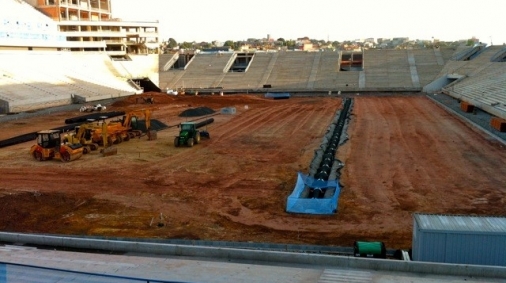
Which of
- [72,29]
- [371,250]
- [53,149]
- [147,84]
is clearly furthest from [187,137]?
[72,29]

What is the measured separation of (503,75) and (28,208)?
50047 mm

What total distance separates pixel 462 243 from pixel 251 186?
10366 mm

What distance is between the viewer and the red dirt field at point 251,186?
1504cm

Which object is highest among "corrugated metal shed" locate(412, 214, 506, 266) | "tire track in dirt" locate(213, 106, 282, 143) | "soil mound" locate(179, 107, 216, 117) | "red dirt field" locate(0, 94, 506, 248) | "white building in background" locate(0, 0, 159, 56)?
"white building in background" locate(0, 0, 159, 56)

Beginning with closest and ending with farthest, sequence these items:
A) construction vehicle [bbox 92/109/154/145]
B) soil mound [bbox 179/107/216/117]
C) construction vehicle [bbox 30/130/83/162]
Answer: construction vehicle [bbox 30/130/83/162]
construction vehicle [bbox 92/109/154/145]
soil mound [bbox 179/107/216/117]

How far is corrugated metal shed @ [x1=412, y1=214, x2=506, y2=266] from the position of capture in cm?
1029

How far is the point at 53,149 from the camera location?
2495 centimetres

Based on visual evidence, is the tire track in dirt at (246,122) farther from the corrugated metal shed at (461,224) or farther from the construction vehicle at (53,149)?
the corrugated metal shed at (461,224)

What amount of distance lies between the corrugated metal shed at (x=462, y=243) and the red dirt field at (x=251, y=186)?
290 cm

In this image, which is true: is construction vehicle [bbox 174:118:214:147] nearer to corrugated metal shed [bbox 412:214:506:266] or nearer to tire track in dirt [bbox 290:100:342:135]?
tire track in dirt [bbox 290:100:342:135]

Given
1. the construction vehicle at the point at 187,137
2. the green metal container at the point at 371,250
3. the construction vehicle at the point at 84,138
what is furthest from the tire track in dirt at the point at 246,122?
the green metal container at the point at 371,250

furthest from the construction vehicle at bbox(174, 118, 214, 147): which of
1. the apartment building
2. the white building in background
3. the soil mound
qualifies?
the apartment building

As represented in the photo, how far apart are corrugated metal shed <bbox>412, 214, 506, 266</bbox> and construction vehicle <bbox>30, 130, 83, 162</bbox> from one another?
63.1ft

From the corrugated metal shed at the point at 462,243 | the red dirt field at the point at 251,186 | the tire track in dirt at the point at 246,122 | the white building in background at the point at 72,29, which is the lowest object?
the red dirt field at the point at 251,186
